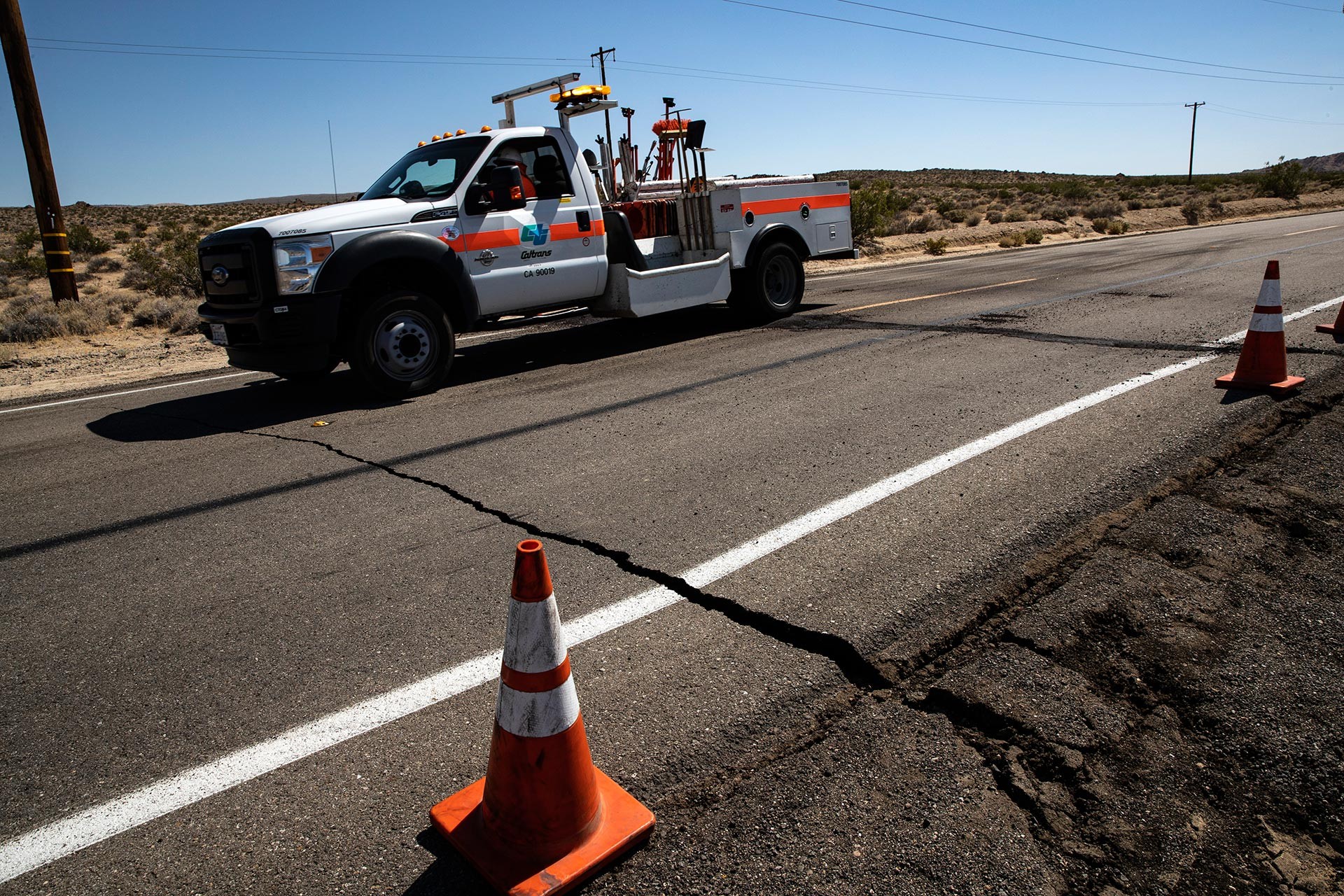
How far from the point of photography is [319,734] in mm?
2814

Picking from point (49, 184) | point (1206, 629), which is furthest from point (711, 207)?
point (49, 184)

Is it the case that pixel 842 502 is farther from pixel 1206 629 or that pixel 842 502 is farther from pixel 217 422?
pixel 217 422

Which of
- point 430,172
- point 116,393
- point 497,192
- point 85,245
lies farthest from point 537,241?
point 85,245

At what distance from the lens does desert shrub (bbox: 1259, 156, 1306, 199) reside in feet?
158

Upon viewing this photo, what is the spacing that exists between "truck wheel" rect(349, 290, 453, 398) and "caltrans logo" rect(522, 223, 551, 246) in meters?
1.11

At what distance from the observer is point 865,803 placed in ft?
7.95

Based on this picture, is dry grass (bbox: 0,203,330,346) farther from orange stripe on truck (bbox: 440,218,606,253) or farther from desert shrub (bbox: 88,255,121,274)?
orange stripe on truck (bbox: 440,218,606,253)

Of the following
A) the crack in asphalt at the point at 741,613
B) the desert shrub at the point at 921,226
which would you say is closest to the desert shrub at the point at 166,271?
the crack in asphalt at the point at 741,613

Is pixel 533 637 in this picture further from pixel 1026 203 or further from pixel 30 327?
pixel 1026 203

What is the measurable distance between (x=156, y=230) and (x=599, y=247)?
37417 millimetres

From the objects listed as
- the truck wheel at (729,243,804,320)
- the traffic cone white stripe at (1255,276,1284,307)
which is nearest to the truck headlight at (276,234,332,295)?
the truck wheel at (729,243,804,320)

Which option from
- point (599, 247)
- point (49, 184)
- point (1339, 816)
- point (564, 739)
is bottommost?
point (1339, 816)

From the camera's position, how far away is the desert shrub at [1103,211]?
38.2 metres

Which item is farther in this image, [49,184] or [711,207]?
[49,184]
